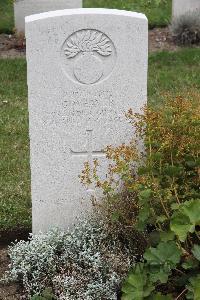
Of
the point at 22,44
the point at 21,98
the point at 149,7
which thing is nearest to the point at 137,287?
the point at 21,98

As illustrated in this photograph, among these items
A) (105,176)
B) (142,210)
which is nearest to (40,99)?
(105,176)

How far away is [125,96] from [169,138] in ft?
1.50

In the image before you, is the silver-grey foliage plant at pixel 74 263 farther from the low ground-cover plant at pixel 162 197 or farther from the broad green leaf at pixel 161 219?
the broad green leaf at pixel 161 219

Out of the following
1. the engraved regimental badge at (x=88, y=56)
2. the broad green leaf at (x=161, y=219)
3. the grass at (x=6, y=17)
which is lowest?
the grass at (x=6, y=17)

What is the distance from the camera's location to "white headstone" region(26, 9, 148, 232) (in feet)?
13.6

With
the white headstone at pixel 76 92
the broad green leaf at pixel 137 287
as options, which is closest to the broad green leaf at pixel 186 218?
the broad green leaf at pixel 137 287

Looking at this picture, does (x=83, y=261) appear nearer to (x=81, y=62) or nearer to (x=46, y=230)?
(x=46, y=230)

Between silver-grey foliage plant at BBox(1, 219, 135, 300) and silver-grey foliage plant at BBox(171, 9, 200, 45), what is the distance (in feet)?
19.8

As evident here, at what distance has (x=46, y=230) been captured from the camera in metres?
4.54

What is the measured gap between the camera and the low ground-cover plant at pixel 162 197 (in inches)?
145

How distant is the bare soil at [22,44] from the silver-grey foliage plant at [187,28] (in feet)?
0.51

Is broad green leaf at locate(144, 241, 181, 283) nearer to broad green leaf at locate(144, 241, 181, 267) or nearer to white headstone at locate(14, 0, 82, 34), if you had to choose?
broad green leaf at locate(144, 241, 181, 267)

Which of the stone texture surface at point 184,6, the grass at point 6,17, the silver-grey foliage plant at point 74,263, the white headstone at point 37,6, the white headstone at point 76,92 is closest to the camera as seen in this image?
the silver-grey foliage plant at point 74,263

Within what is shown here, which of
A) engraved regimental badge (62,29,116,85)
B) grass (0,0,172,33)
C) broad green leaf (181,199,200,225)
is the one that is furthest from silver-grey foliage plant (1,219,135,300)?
grass (0,0,172,33)
